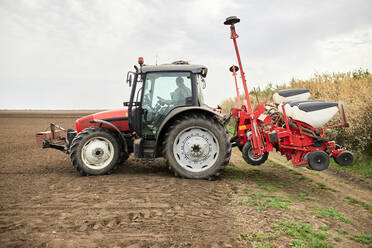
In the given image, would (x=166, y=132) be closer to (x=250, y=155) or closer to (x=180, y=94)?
(x=180, y=94)

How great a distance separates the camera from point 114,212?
3734 millimetres

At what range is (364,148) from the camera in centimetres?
745

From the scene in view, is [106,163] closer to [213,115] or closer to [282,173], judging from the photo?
[213,115]

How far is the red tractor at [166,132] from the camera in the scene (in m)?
5.36

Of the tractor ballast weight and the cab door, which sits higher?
the cab door

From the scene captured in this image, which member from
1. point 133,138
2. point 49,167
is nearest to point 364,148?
point 133,138

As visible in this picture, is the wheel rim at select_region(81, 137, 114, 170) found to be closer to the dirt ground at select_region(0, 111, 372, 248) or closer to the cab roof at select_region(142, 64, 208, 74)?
the dirt ground at select_region(0, 111, 372, 248)

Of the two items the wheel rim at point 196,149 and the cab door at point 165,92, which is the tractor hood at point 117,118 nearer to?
the cab door at point 165,92

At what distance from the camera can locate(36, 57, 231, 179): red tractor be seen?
536cm

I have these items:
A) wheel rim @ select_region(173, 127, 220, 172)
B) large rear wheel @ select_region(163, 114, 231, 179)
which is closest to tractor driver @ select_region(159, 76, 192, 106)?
large rear wheel @ select_region(163, 114, 231, 179)

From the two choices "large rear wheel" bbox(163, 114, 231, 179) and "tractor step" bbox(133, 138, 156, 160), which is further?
"tractor step" bbox(133, 138, 156, 160)

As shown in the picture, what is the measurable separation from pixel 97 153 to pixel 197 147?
2.14 metres

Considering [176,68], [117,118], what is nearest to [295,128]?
[176,68]

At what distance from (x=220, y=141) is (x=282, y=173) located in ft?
7.55
